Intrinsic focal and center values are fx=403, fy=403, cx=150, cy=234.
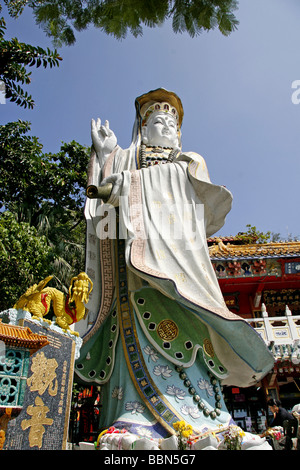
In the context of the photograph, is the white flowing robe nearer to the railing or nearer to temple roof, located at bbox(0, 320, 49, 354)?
temple roof, located at bbox(0, 320, 49, 354)

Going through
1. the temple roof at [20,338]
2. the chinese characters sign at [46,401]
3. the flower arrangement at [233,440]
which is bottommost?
the flower arrangement at [233,440]

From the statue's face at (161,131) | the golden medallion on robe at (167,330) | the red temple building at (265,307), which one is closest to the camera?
the golden medallion on robe at (167,330)

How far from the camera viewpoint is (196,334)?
442cm

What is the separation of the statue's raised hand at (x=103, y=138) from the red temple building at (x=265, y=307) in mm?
4113

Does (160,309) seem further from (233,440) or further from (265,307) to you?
(265,307)

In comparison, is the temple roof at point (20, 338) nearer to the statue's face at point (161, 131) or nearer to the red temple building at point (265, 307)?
the statue's face at point (161, 131)

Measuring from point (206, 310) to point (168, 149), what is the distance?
9.69ft

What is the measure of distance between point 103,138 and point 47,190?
388 centimetres

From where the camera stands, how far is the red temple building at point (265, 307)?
7.75 meters

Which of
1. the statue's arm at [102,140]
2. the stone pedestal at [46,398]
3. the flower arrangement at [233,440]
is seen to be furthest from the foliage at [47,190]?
the flower arrangement at [233,440]

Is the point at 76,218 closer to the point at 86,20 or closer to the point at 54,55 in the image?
the point at 54,55

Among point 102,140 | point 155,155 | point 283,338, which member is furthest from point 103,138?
point 283,338

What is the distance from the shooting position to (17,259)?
6.71 m
